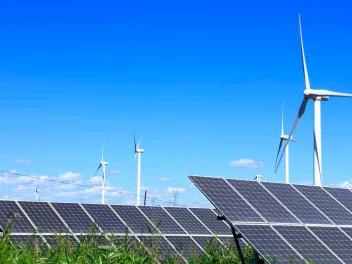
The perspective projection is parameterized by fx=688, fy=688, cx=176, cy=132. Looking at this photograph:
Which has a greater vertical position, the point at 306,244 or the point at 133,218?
the point at 133,218

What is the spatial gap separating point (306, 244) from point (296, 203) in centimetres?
263

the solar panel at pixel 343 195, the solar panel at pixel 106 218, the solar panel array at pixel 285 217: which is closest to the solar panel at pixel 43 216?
the solar panel at pixel 106 218

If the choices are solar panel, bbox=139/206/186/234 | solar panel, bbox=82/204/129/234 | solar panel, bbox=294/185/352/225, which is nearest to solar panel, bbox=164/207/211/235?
solar panel, bbox=139/206/186/234

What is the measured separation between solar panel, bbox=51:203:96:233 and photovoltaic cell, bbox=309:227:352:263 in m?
9.75

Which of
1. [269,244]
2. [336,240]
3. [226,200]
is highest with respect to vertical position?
[226,200]

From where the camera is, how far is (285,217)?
60.3 ft

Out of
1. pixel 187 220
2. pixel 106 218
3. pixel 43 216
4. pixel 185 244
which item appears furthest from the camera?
pixel 187 220

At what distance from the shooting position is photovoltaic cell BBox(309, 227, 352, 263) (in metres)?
17.0

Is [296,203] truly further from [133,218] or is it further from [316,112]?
[316,112]

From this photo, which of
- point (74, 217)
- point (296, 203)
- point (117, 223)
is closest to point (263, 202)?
point (296, 203)

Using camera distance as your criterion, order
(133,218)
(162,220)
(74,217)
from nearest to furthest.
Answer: (74,217)
(133,218)
(162,220)

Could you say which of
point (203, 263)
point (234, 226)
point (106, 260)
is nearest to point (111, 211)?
point (203, 263)

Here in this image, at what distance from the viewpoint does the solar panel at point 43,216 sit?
2489cm

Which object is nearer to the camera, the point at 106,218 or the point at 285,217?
the point at 285,217
